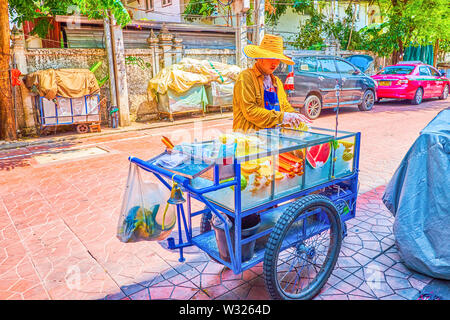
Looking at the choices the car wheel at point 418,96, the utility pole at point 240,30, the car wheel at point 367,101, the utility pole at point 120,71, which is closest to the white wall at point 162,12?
the utility pole at point 240,30

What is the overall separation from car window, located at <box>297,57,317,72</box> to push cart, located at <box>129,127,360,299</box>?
8.50 meters

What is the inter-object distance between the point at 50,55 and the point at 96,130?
2.63 m

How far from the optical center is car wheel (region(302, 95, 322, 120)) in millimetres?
11508

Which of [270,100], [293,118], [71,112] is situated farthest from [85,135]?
[293,118]

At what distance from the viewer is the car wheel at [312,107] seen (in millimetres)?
11508

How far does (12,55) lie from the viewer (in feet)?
32.9

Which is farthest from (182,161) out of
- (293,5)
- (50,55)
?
(293,5)

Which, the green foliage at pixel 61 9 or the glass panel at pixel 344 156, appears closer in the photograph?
the glass panel at pixel 344 156

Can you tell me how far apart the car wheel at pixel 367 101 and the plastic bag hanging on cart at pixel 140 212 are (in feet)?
39.7

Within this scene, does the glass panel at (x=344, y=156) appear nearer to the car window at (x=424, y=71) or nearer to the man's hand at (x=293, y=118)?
the man's hand at (x=293, y=118)

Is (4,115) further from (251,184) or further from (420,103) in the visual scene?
(420,103)

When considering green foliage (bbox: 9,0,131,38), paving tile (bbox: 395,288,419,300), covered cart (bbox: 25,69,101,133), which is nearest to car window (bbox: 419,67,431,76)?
green foliage (bbox: 9,0,131,38)

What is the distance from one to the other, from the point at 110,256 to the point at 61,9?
11424 mm

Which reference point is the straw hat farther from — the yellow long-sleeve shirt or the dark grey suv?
the dark grey suv
